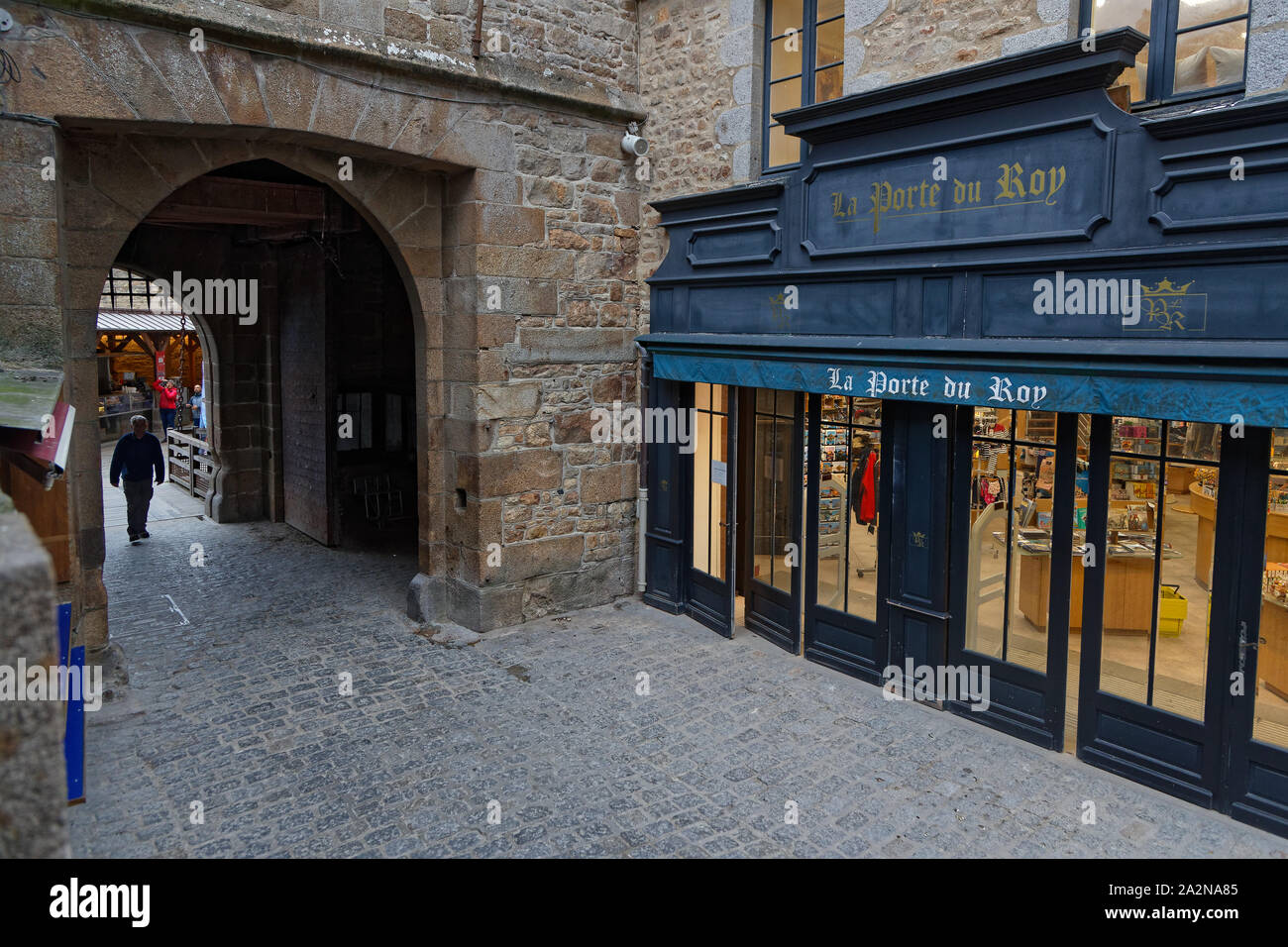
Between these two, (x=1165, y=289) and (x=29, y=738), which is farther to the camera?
(x=1165, y=289)

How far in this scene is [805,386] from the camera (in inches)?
256

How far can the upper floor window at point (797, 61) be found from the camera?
22.2 ft

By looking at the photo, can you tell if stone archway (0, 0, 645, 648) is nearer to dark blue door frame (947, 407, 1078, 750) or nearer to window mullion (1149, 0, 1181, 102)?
dark blue door frame (947, 407, 1078, 750)

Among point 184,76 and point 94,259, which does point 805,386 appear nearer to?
point 184,76

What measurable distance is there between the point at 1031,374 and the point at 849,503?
5.97 feet

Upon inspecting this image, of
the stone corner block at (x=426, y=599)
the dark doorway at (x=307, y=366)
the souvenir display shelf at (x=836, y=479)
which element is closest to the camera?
the souvenir display shelf at (x=836, y=479)

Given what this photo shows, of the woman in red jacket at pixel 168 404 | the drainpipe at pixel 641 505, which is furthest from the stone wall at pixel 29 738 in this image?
the woman in red jacket at pixel 168 404

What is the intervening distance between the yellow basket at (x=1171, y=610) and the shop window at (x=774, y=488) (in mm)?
2623

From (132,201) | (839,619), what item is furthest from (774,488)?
(132,201)

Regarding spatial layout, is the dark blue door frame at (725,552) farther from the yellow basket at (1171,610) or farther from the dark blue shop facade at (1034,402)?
the yellow basket at (1171,610)

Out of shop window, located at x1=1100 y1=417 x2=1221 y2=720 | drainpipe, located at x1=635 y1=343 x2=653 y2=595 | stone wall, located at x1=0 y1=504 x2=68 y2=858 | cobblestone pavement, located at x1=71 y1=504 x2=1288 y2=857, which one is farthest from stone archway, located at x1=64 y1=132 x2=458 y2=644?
shop window, located at x1=1100 y1=417 x2=1221 y2=720

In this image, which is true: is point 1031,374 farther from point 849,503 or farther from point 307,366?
point 307,366

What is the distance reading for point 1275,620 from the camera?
4629 mm

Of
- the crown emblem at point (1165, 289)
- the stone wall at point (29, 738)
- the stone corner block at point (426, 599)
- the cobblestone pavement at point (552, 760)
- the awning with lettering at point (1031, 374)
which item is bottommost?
the cobblestone pavement at point (552, 760)
